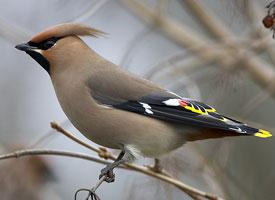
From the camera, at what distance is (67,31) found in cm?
396

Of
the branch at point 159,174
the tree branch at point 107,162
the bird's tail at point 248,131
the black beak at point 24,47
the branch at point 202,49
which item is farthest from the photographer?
the branch at point 202,49

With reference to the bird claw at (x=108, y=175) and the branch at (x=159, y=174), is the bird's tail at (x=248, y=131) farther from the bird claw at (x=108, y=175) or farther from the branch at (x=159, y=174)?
the bird claw at (x=108, y=175)

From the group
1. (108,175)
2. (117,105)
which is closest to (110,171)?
(108,175)

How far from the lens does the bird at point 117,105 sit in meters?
3.89

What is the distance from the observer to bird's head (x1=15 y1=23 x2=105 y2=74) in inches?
153

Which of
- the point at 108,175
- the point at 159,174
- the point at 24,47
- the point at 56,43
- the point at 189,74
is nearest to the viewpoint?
the point at 108,175

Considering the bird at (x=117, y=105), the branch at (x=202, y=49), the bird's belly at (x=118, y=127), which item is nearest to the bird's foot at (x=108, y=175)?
the bird at (x=117, y=105)

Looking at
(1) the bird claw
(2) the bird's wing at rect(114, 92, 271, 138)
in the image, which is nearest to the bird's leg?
(1) the bird claw

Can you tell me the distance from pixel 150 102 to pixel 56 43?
556 mm

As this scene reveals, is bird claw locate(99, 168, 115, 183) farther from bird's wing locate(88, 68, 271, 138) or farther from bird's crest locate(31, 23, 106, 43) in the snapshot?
bird's crest locate(31, 23, 106, 43)

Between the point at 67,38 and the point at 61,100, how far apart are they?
314 mm

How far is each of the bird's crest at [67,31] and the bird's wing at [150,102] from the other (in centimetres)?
27

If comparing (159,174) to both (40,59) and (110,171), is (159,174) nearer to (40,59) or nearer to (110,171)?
(110,171)

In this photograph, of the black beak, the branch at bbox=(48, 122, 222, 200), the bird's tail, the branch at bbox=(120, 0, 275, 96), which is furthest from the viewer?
the branch at bbox=(120, 0, 275, 96)
